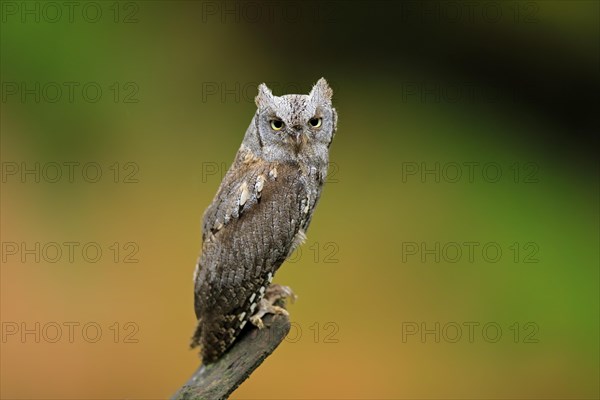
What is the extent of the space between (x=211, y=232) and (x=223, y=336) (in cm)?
41

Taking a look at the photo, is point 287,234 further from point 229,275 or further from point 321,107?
point 321,107

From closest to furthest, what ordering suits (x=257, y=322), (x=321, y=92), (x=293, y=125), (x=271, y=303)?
(x=293, y=125), (x=321, y=92), (x=257, y=322), (x=271, y=303)

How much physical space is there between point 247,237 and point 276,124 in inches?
17.6

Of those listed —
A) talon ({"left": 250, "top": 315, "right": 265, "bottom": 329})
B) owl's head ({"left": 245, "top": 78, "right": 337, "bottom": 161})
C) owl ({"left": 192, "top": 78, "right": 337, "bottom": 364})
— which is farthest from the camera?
talon ({"left": 250, "top": 315, "right": 265, "bottom": 329})

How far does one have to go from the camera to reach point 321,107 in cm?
264

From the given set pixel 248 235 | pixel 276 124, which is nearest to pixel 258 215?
pixel 248 235

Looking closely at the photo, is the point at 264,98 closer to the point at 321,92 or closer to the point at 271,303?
the point at 321,92

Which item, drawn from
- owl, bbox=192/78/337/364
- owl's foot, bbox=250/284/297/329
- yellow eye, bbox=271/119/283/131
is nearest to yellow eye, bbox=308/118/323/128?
owl, bbox=192/78/337/364

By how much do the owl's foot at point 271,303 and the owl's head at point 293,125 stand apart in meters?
0.60

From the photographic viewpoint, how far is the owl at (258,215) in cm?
268

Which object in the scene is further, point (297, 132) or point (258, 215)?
point (258, 215)

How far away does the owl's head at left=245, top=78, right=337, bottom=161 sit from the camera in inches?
101

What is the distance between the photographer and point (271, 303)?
290 centimetres

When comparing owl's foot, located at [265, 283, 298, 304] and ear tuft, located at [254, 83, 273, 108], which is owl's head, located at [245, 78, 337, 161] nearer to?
ear tuft, located at [254, 83, 273, 108]
